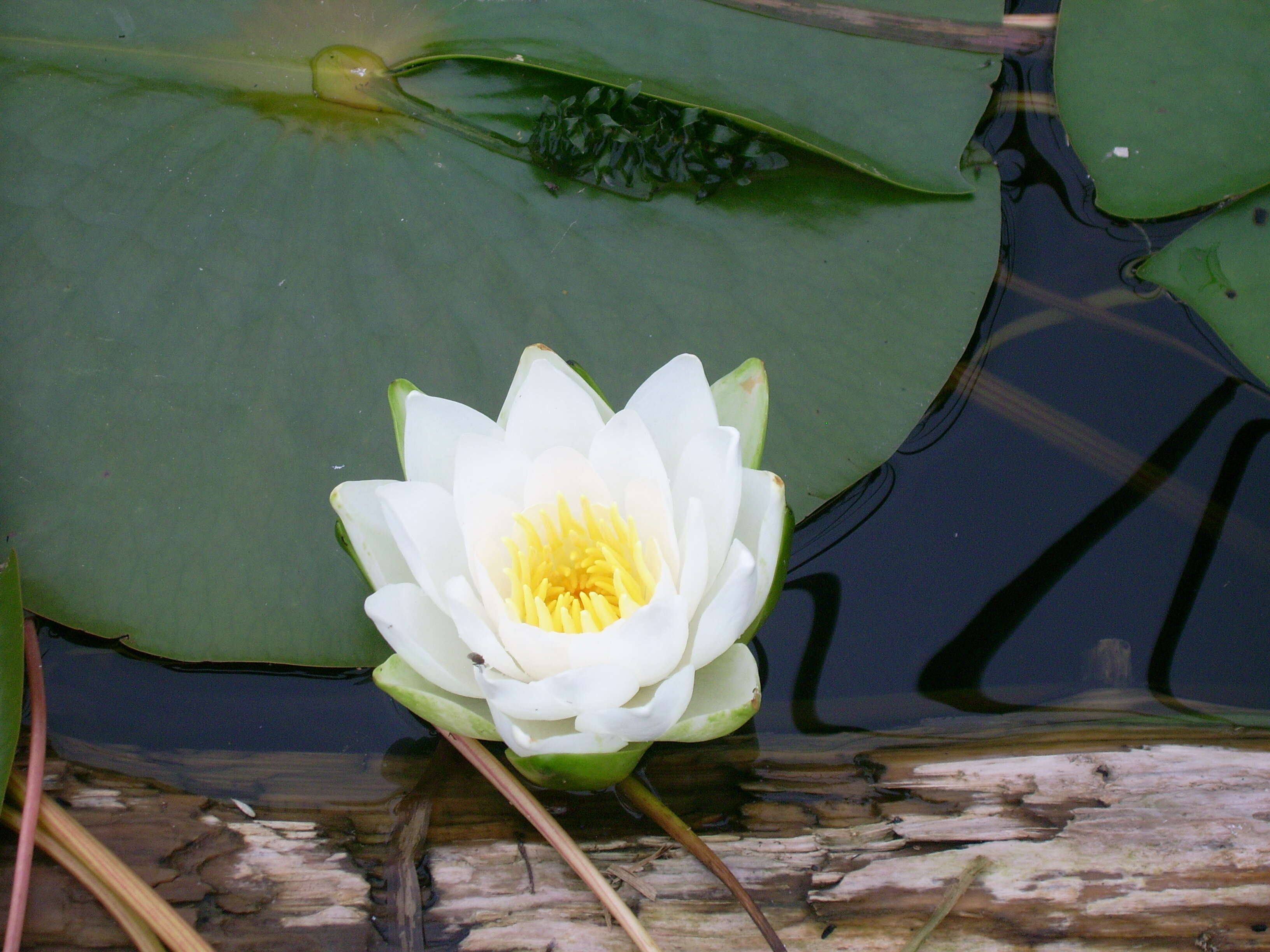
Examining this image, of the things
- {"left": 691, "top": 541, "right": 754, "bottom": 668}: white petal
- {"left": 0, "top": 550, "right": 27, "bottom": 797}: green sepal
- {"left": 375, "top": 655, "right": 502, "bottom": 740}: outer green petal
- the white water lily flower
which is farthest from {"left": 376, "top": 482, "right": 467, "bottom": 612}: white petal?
{"left": 0, "top": 550, "right": 27, "bottom": 797}: green sepal

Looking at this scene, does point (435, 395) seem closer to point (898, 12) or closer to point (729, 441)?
point (729, 441)

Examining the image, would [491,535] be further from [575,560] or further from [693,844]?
[693,844]

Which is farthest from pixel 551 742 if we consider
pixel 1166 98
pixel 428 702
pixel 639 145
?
pixel 1166 98

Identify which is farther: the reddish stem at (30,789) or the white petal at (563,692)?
the reddish stem at (30,789)

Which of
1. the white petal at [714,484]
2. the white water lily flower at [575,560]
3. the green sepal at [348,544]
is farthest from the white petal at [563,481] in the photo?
the green sepal at [348,544]

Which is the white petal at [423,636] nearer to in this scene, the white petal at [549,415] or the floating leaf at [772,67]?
the white petal at [549,415]

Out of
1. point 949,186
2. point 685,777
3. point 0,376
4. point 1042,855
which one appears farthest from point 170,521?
point 949,186

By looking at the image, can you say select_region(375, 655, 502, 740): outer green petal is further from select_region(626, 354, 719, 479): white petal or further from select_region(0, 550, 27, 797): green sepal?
select_region(0, 550, 27, 797): green sepal
